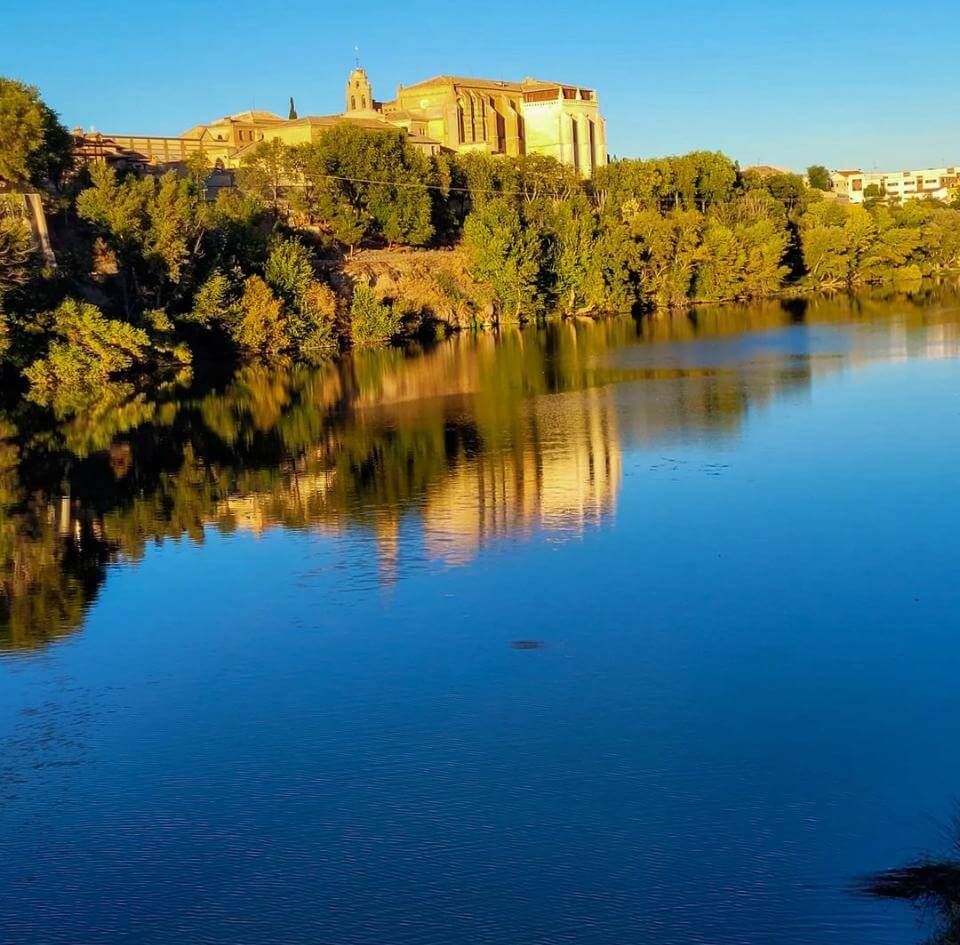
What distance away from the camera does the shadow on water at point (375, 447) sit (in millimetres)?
15539

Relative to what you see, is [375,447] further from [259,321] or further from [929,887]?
[259,321]

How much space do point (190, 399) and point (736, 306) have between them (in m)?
35.0

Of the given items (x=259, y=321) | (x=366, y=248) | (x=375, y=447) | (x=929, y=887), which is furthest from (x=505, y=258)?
(x=929, y=887)

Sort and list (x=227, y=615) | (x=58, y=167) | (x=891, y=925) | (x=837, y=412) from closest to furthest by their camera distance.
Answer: (x=891, y=925) → (x=227, y=615) → (x=837, y=412) → (x=58, y=167)

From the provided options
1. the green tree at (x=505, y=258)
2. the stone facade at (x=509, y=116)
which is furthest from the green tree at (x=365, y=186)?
the stone facade at (x=509, y=116)

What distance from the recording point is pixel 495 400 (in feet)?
90.8

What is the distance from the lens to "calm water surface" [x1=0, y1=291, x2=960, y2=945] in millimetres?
6996

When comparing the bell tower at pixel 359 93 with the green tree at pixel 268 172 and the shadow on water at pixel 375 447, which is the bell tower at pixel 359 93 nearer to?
the green tree at pixel 268 172

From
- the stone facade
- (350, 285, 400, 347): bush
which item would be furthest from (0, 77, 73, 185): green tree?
the stone facade

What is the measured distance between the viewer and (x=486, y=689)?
32.5 feet

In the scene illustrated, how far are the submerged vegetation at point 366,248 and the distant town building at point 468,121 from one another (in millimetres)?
14586

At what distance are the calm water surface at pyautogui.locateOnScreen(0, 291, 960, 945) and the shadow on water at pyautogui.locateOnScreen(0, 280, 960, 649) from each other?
5.0 inches

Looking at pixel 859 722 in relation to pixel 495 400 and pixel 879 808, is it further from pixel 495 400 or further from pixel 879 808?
pixel 495 400

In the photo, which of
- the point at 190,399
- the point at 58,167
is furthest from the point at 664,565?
the point at 58,167
